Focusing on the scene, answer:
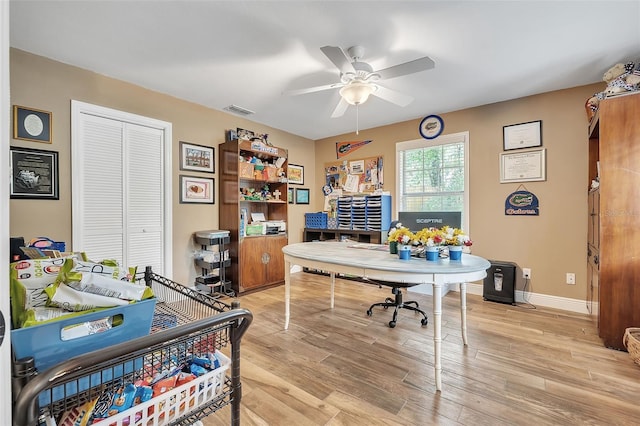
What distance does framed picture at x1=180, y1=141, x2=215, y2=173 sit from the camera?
3465 millimetres

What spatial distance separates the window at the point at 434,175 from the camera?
12.5 feet

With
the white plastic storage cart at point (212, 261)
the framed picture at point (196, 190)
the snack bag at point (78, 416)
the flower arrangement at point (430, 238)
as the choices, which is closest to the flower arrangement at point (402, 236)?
the flower arrangement at point (430, 238)

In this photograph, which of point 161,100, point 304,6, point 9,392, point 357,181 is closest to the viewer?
point 9,392

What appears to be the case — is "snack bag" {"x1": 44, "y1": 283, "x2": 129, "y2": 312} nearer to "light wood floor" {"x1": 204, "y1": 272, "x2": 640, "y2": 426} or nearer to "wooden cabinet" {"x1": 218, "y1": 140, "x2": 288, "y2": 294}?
"light wood floor" {"x1": 204, "y1": 272, "x2": 640, "y2": 426}

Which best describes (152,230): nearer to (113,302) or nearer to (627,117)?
(113,302)

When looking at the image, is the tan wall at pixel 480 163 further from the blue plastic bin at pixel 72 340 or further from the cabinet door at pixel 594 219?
the blue plastic bin at pixel 72 340

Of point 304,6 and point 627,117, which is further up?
point 304,6

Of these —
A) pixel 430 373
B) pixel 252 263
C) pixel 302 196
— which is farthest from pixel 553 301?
pixel 302 196

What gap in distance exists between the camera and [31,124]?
2.41 metres

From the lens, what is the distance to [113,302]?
2.21 ft

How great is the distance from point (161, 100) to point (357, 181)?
3.04m

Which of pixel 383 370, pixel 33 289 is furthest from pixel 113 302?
pixel 383 370

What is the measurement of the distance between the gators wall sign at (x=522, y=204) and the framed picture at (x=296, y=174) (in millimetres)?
3159

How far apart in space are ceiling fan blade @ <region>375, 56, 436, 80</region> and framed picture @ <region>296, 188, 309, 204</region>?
2.99 meters
